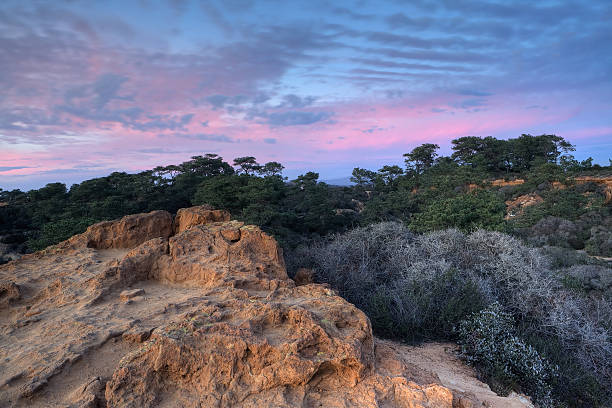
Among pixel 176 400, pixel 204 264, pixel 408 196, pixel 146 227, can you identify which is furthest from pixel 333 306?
pixel 408 196

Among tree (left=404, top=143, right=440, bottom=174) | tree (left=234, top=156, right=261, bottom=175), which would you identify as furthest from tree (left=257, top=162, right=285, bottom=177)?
tree (left=404, top=143, right=440, bottom=174)

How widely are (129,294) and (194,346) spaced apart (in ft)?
6.98

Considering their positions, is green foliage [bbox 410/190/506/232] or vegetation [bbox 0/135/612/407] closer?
vegetation [bbox 0/135/612/407]

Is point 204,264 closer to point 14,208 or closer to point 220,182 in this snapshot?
point 220,182

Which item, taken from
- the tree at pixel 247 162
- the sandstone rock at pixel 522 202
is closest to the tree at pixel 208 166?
the tree at pixel 247 162

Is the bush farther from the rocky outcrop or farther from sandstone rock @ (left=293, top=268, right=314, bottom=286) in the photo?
sandstone rock @ (left=293, top=268, right=314, bottom=286)

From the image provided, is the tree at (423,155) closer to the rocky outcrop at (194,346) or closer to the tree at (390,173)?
the tree at (390,173)

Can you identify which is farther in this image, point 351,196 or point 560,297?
point 351,196

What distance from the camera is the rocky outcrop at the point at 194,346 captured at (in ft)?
8.75

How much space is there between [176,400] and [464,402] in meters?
2.42

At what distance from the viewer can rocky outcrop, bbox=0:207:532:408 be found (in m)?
2.67

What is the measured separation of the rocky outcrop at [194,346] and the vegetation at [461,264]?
2248 millimetres

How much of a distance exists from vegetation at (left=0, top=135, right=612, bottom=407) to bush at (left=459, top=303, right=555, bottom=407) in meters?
0.02

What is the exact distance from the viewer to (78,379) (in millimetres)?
2861
